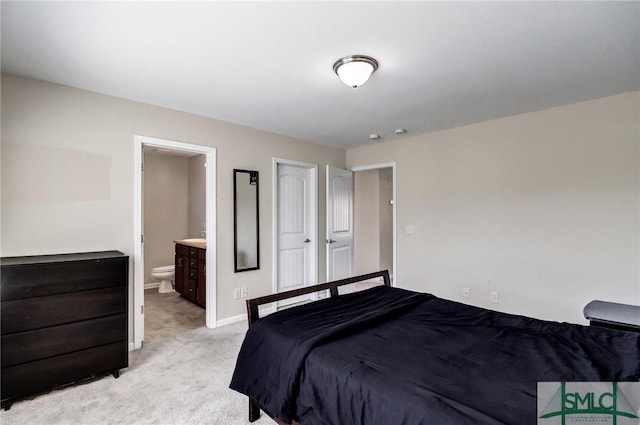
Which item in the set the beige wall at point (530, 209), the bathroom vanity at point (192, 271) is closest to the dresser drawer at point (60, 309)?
the bathroom vanity at point (192, 271)

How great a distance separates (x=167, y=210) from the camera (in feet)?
18.0

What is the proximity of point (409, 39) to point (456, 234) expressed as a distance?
2.65 meters

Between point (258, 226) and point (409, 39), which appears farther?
point (258, 226)

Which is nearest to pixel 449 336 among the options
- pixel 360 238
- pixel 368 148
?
pixel 368 148

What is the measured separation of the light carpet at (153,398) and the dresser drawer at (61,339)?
11.9 inches

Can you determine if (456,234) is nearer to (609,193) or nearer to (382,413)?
(609,193)

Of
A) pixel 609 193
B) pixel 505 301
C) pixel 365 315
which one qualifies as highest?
pixel 609 193

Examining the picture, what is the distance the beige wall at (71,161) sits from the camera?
2369 millimetres

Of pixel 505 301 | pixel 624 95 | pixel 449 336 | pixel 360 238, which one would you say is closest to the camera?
pixel 449 336

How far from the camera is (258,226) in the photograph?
389 cm

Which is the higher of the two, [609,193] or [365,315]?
[609,193]

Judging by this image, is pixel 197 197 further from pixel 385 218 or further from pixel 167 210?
pixel 385 218

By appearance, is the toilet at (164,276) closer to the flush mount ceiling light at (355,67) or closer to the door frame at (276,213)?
the door frame at (276,213)

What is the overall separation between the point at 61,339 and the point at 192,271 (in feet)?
6.81
